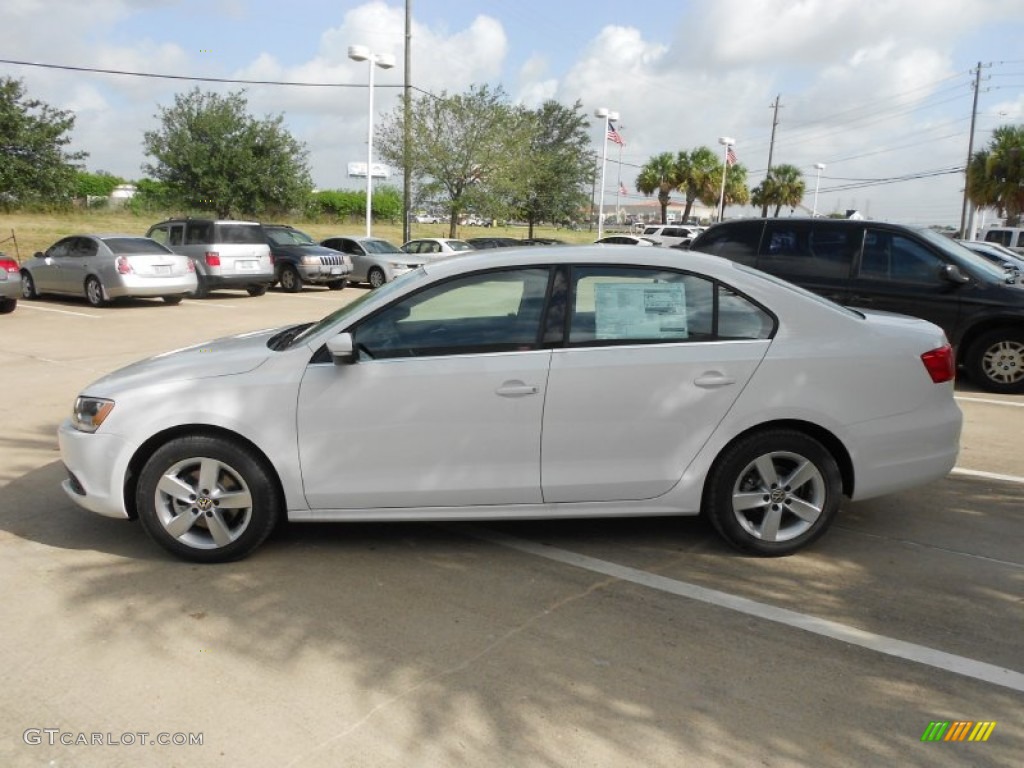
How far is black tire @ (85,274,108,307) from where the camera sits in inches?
616

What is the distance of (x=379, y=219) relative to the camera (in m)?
63.4

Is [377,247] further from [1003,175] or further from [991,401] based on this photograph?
[1003,175]

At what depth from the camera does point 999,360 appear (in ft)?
28.2

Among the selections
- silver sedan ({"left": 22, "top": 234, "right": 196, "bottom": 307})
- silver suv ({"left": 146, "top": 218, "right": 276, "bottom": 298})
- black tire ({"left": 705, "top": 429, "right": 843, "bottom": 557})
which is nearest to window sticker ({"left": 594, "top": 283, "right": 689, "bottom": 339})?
black tire ({"left": 705, "top": 429, "right": 843, "bottom": 557})

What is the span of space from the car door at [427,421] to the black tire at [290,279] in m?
16.8

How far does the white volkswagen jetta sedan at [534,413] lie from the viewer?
4.01 meters

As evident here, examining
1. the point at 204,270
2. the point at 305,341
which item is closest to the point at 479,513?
the point at 305,341

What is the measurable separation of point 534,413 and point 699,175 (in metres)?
53.1

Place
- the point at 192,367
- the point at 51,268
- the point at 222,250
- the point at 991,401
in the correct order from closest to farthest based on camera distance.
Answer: the point at 192,367 < the point at 991,401 < the point at 51,268 < the point at 222,250

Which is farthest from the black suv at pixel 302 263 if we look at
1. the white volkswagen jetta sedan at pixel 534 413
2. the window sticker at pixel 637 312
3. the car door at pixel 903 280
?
the window sticker at pixel 637 312
